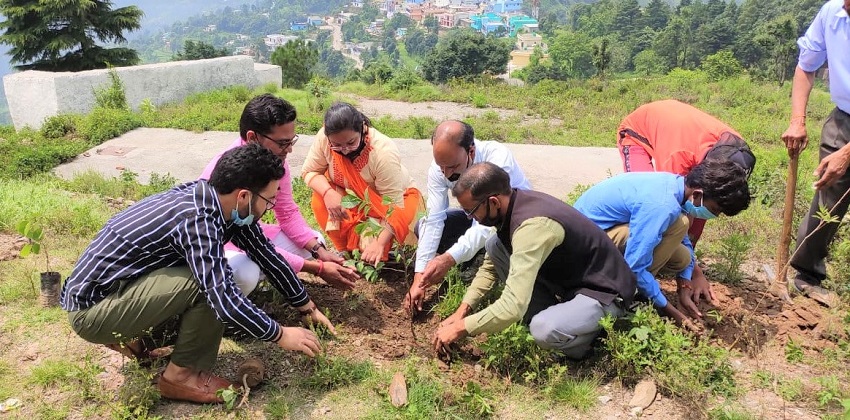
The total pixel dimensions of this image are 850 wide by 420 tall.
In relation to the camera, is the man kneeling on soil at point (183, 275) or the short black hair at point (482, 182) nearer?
the man kneeling on soil at point (183, 275)

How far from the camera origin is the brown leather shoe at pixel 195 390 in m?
2.69

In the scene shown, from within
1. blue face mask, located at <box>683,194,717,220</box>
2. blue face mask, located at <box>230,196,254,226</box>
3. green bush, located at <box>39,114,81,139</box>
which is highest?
blue face mask, located at <box>230,196,254,226</box>

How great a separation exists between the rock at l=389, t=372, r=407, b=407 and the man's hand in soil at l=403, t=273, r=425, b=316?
1.90ft

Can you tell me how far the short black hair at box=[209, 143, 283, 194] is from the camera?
2.51 m

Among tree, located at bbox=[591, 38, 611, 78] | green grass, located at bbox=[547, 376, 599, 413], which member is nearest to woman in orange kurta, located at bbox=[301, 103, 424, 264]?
green grass, located at bbox=[547, 376, 599, 413]

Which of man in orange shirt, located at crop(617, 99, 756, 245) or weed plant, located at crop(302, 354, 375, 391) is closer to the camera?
weed plant, located at crop(302, 354, 375, 391)

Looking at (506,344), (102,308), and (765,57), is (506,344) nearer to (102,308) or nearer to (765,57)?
(102,308)

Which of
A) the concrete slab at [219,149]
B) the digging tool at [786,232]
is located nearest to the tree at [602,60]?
the concrete slab at [219,149]

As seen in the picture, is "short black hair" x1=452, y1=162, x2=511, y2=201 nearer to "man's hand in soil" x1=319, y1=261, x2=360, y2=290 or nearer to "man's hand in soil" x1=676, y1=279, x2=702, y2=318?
"man's hand in soil" x1=319, y1=261, x2=360, y2=290

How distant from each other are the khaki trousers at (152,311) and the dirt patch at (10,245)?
2.27m

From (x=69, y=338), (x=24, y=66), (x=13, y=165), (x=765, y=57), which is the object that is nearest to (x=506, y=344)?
(x=69, y=338)

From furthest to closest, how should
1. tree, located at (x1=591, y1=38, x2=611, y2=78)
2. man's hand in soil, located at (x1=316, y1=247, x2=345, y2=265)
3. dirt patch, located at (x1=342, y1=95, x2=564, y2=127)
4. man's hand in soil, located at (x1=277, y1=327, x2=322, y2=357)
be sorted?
tree, located at (x1=591, y1=38, x2=611, y2=78) → dirt patch, located at (x1=342, y1=95, x2=564, y2=127) → man's hand in soil, located at (x1=316, y1=247, x2=345, y2=265) → man's hand in soil, located at (x1=277, y1=327, x2=322, y2=357)

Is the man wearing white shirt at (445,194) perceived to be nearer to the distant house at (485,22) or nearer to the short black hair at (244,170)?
the short black hair at (244,170)

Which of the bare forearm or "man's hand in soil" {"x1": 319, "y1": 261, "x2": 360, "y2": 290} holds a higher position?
the bare forearm
